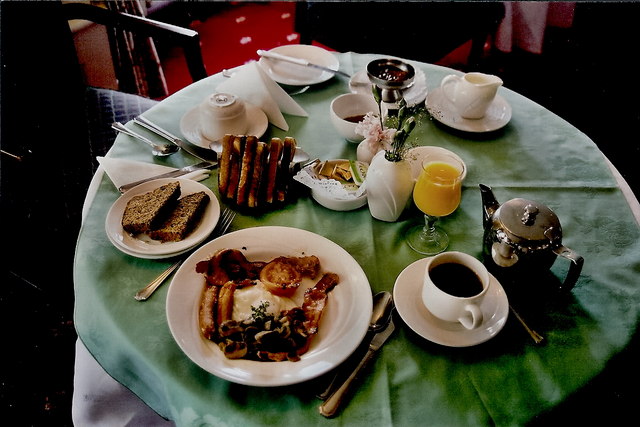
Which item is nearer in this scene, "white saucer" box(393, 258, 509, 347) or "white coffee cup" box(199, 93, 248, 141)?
"white saucer" box(393, 258, 509, 347)

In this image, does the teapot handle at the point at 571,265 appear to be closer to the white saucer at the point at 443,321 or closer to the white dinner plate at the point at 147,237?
the white saucer at the point at 443,321

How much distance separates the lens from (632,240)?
97 cm

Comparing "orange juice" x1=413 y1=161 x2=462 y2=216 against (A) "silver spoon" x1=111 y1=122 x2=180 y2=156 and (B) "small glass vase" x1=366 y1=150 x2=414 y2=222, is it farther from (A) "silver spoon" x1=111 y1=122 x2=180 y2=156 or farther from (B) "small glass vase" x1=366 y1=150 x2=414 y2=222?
(A) "silver spoon" x1=111 y1=122 x2=180 y2=156

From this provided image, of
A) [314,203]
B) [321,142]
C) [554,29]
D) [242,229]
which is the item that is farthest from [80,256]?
[554,29]

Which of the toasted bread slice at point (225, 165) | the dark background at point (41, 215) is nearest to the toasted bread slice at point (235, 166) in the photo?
the toasted bread slice at point (225, 165)

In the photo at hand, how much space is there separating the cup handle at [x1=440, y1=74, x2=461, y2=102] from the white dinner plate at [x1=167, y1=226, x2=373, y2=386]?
2.21 feet

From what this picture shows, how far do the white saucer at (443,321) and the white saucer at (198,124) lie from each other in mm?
608

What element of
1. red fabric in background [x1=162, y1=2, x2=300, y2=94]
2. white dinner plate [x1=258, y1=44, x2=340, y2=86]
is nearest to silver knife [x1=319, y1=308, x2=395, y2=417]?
white dinner plate [x1=258, y1=44, x2=340, y2=86]

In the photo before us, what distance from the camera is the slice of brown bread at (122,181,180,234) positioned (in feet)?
3.08

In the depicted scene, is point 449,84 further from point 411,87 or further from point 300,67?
point 300,67

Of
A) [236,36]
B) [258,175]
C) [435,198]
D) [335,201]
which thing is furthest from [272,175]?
[236,36]

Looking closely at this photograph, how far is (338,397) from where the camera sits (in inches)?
28.2

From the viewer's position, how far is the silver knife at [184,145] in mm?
→ 1180

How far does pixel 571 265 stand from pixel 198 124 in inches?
37.4
